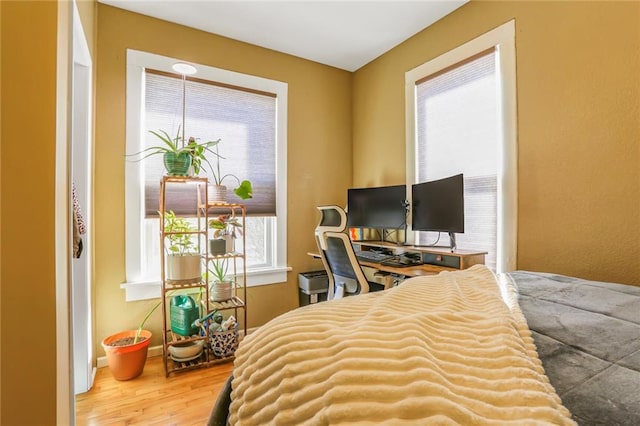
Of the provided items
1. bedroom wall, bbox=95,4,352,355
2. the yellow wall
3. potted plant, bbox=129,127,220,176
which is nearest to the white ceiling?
bedroom wall, bbox=95,4,352,355

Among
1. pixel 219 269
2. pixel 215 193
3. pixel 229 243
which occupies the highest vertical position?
pixel 215 193

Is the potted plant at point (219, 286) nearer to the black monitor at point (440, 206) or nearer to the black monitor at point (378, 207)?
the black monitor at point (378, 207)

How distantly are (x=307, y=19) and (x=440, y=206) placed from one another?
1.81 metres

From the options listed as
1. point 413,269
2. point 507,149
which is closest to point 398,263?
point 413,269

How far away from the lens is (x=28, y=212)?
948 mm

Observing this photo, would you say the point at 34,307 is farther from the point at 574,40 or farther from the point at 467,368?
the point at 574,40

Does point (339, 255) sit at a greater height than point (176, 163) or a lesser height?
lesser

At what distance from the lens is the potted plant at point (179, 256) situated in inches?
88.7

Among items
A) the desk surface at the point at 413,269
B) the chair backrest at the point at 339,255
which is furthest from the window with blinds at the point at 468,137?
the chair backrest at the point at 339,255

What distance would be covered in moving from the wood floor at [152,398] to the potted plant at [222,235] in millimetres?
871

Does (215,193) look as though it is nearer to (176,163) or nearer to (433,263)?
(176,163)

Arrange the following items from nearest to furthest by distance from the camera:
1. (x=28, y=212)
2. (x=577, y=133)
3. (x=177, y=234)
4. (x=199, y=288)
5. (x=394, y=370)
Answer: (x=394, y=370) → (x=28, y=212) → (x=577, y=133) → (x=177, y=234) → (x=199, y=288)

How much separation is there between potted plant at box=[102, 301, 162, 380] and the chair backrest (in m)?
1.38

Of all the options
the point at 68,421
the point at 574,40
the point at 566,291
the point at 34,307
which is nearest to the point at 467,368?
the point at 566,291
